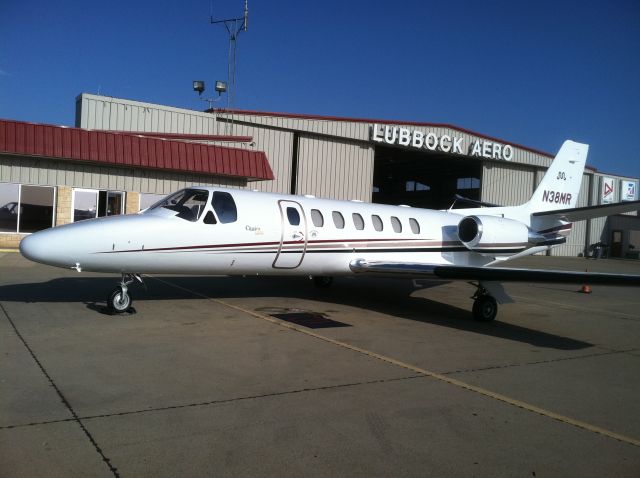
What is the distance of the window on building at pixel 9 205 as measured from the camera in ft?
68.0

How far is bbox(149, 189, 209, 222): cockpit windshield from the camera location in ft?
32.4

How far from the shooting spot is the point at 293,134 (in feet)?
92.3

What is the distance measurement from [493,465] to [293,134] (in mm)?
25279

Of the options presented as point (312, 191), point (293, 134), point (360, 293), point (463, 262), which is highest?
point (293, 134)

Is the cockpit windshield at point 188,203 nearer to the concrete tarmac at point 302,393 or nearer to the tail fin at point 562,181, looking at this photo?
the concrete tarmac at point 302,393

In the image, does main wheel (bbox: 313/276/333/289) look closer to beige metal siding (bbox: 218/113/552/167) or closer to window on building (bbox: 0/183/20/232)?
beige metal siding (bbox: 218/113/552/167)

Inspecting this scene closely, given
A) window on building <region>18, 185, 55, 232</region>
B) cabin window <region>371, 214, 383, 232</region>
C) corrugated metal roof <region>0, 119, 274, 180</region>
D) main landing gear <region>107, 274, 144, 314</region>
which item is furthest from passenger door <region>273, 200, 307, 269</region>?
window on building <region>18, 185, 55, 232</region>

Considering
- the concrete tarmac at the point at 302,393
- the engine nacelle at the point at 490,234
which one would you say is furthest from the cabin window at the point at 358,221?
the engine nacelle at the point at 490,234

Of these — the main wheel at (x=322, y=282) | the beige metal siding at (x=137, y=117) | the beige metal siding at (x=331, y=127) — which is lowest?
the main wheel at (x=322, y=282)

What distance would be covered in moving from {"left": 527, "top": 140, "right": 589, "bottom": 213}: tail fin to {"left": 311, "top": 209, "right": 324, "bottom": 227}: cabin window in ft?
26.5

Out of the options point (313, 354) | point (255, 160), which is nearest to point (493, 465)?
point (313, 354)

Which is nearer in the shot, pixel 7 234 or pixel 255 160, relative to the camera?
pixel 7 234

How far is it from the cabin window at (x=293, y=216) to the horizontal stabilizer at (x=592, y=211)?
6.81m

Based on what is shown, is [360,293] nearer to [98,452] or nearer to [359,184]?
[98,452]
